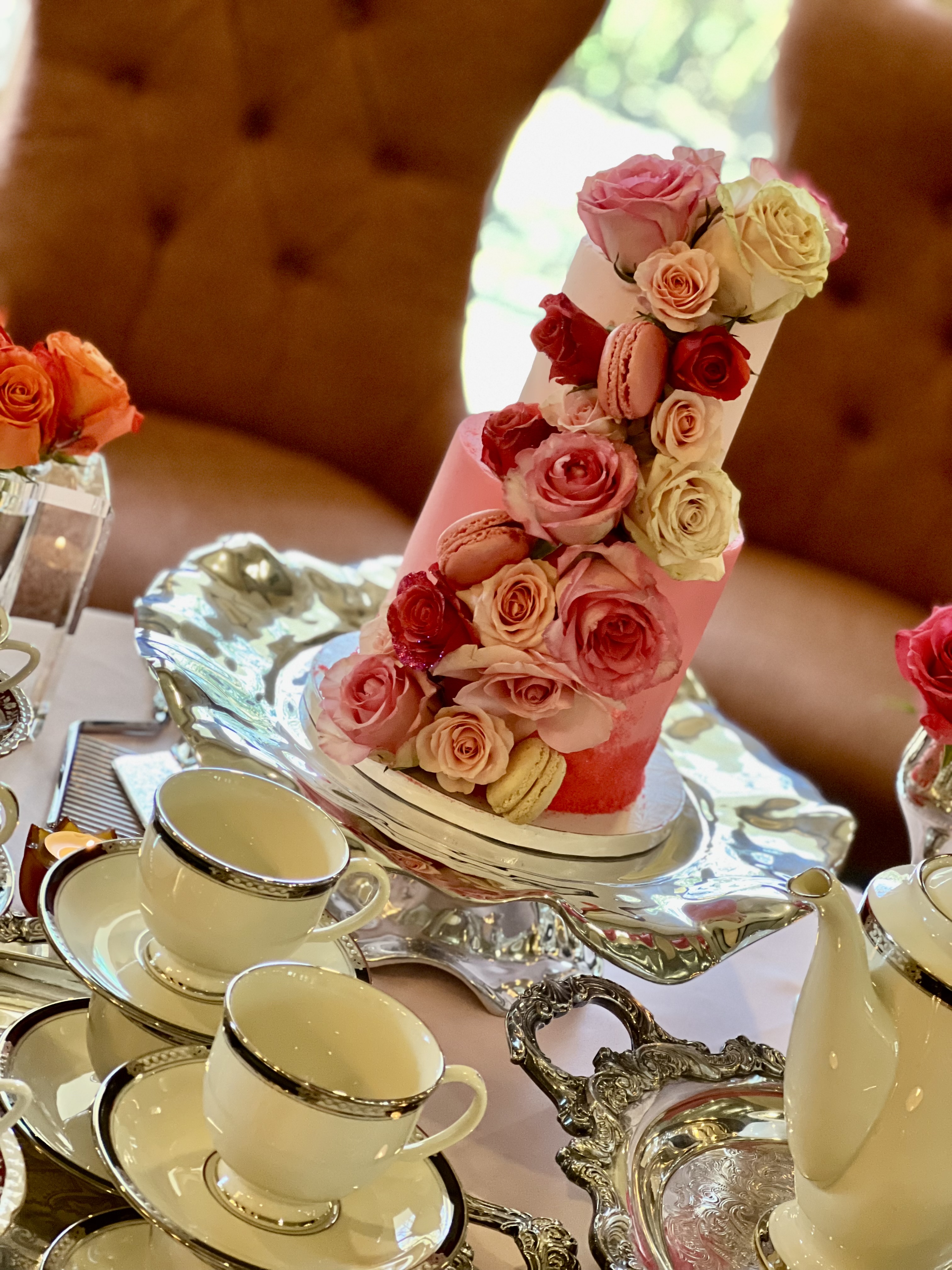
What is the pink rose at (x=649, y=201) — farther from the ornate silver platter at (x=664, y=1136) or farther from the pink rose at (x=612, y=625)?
the ornate silver platter at (x=664, y=1136)

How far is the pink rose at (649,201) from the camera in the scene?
713 millimetres

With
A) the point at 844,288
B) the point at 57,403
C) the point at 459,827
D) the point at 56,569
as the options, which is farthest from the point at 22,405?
the point at 844,288

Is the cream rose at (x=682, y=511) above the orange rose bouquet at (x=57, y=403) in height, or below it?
above

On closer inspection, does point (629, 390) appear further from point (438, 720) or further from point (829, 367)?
point (829, 367)

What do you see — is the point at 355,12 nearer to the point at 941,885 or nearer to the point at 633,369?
the point at 633,369

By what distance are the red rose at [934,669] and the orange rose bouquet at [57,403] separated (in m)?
0.56

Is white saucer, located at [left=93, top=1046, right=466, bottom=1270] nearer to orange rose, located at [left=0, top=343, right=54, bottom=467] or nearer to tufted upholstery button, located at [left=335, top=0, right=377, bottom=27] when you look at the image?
orange rose, located at [left=0, top=343, right=54, bottom=467]

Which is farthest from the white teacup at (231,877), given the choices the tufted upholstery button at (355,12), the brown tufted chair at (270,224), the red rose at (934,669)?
the tufted upholstery button at (355,12)

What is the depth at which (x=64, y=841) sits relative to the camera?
0.71 metres

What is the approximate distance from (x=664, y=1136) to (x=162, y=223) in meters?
1.50

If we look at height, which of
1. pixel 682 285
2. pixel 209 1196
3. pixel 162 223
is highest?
pixel 682 285

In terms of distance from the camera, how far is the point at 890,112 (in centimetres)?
193

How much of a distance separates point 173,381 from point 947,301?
4.03ft

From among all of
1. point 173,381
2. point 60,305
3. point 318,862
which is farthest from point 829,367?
point 318,862
